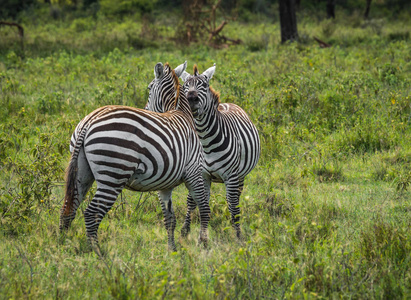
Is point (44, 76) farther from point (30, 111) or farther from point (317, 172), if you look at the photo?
point (317, 172)

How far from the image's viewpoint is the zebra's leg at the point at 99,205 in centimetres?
387

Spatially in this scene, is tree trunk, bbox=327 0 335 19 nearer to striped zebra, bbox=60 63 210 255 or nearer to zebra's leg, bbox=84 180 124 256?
striped zebra, bbox=60 63 210 255

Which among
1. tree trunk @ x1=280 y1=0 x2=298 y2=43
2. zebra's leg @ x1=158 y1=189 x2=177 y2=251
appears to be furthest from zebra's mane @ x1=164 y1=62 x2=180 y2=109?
tree trunk @ x1=280 y1=0 x2=298 y2=43

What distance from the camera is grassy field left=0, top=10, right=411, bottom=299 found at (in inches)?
136

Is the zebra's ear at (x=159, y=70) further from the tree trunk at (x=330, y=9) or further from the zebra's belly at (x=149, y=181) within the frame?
the tree trunk at (x=330, y=9)

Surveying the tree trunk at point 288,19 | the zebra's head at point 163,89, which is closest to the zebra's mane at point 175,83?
the zebra's head at point 163,89

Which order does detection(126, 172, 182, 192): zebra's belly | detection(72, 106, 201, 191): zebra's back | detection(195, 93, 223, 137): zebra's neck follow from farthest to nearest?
detection(195, 93, 223, 137): zebra's neck
detection(126, 172, 182, 192): zebra's belly
detection(72, 106, 201, 191): zebra's back

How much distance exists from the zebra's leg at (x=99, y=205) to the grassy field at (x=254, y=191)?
167 mm

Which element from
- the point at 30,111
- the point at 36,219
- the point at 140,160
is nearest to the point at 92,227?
the point at 140,160

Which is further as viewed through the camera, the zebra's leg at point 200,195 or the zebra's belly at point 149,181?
the zebra's leg at point 200,195

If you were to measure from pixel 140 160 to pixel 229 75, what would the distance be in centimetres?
618

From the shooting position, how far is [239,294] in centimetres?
329

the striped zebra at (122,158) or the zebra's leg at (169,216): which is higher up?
the striped zebra at (122,158)

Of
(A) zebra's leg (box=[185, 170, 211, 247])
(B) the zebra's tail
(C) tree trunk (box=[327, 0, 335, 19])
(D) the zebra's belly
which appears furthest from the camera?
(C) tree trunk (box=[327, 0, 335, 19])
